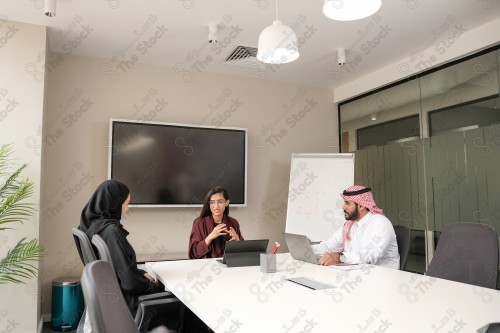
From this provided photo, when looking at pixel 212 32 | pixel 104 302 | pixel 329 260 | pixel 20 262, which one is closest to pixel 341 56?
pixel 212 32

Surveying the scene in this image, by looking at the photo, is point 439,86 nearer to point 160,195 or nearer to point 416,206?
point 416,206

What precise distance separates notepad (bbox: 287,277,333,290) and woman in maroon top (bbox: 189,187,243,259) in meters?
1.11

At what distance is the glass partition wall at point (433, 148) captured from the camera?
3.78 m

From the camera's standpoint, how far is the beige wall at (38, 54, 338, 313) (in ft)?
14.0

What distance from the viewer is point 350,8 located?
2.02 m

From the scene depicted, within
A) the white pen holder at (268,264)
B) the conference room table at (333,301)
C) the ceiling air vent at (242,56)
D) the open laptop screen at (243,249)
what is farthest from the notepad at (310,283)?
the ceiling air vent at (242,56)

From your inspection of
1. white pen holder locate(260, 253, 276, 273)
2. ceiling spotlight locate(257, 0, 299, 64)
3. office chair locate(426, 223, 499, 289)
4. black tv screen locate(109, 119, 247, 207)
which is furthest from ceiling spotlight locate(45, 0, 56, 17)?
office chair locate(426, 223, 499, 289)

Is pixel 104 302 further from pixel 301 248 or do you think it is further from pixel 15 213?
pixel 15 213

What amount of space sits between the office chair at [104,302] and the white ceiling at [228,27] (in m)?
2.80

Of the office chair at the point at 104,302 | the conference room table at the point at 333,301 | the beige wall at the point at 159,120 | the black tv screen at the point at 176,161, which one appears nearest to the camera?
the office chair at the point at 104,302

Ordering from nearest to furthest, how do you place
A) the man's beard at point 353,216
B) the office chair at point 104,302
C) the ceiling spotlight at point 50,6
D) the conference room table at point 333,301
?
the office chair at point 104,302 < the conference room table at point 333,301 < the ceiling spotlight at point 50,6 < the man's beard at point 353,216

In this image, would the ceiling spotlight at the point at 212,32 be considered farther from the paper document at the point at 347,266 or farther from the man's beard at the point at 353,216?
the paper document at the point at 347,266

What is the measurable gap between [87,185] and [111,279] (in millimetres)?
3581

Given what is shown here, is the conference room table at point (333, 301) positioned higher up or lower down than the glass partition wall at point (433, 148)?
lower down
